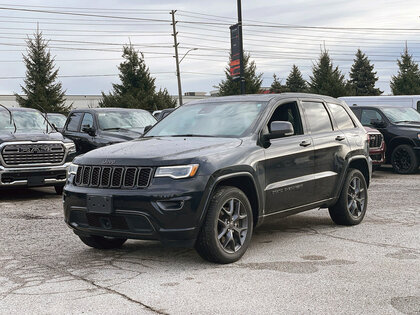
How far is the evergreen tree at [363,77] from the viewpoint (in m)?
57.7

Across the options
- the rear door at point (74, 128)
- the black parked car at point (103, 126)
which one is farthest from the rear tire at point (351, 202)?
the rear door at point (74, 128)

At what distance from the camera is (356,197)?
7.79m

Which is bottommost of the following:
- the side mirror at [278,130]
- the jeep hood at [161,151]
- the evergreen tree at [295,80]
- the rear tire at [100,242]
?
the rear tire at [100,242]

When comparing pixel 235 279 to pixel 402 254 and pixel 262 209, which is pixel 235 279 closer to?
pixel 262 209

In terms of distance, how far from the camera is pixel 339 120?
7770 millimetres

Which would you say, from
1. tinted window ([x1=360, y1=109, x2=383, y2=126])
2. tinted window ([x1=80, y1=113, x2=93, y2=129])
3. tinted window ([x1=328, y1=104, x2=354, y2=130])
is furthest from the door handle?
tinted window ([x1=360, y1=109, x2=383, y2=126])

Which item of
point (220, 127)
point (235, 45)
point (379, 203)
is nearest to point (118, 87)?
point (235, 45)

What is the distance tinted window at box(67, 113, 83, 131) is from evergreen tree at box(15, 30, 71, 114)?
2789 centimetres

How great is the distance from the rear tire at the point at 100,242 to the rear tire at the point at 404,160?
10.3 metres

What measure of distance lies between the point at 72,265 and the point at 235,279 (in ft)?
5.54

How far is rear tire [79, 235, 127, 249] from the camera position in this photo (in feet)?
21.1

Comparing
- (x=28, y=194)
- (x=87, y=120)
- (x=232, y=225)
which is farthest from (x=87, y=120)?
(x=232, y=225)

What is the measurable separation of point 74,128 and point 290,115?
331 inches

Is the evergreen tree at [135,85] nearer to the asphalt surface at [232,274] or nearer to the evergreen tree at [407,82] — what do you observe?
the evergreen tree at [407,82]
